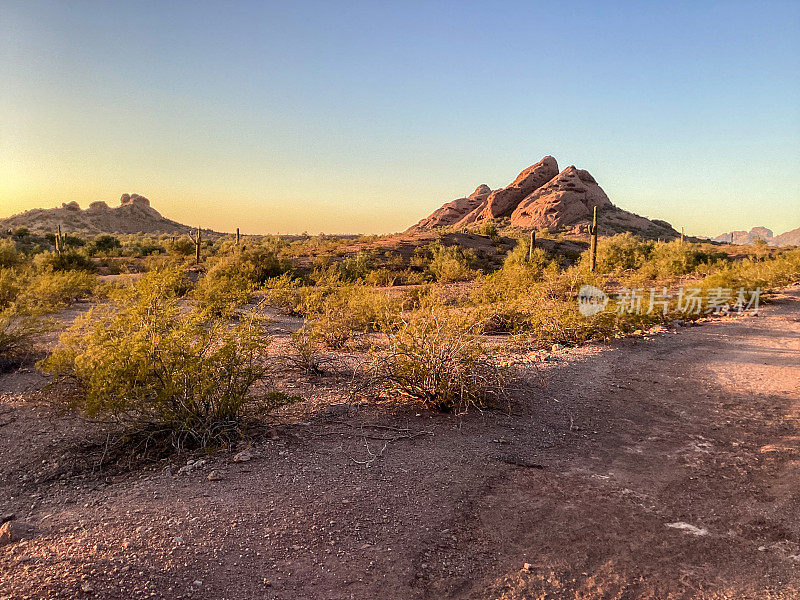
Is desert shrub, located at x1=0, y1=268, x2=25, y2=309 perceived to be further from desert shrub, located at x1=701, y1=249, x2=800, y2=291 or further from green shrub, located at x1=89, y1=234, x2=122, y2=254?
green shrub, located at x1=89, y1=234, x2=122, y2=254

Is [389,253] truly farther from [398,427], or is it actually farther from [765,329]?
[398,427]

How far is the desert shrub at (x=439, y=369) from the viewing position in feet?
21.5

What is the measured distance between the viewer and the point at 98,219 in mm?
95188

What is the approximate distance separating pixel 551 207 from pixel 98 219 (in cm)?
7602

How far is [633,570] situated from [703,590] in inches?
15.5

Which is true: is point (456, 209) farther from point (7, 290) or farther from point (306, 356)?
point (306, 356)

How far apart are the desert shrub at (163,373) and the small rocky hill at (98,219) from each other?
89.7m

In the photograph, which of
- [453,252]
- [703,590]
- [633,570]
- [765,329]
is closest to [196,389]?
[633,570]

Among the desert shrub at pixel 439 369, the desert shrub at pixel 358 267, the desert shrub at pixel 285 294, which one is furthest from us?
the desert shrub at pixel 358 267

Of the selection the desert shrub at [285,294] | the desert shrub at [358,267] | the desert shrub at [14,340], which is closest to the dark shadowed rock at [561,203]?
the desert shrub at [358,267]

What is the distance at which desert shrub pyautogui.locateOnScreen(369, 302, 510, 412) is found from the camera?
655 centimetres

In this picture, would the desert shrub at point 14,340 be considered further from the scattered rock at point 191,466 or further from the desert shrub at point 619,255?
the desert shrub at point 619,255

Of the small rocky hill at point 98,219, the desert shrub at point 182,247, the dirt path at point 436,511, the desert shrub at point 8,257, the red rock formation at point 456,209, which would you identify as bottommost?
the dirt path at point 436,511

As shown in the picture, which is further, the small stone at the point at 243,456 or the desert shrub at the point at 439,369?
the desert shrub at the point at 439,369
